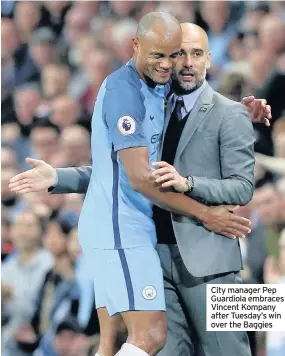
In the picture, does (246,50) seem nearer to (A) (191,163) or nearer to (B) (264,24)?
(B) (264,24)

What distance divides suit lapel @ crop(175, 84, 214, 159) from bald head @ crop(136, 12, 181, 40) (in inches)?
9.8

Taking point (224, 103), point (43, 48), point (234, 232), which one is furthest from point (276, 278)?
point (43, 48)

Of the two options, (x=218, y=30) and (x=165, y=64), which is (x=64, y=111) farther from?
(x=165, y=64)

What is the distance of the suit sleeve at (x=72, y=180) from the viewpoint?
7.45ft

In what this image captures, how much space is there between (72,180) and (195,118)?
1.33 feet

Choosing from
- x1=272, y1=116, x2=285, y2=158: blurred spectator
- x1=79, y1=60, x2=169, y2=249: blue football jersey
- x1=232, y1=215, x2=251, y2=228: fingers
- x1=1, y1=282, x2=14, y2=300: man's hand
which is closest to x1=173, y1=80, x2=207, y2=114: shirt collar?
x1=79, y1=60, x2=169, y2=249: blue football jersey

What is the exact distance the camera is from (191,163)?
220 centimetres

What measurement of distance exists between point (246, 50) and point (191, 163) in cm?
59

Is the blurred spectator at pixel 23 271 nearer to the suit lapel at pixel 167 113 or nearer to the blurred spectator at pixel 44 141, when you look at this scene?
the blurred spectator at pixel 44 141

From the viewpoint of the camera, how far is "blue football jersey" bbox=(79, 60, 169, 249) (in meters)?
2.06

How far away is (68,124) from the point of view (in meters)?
2.68
